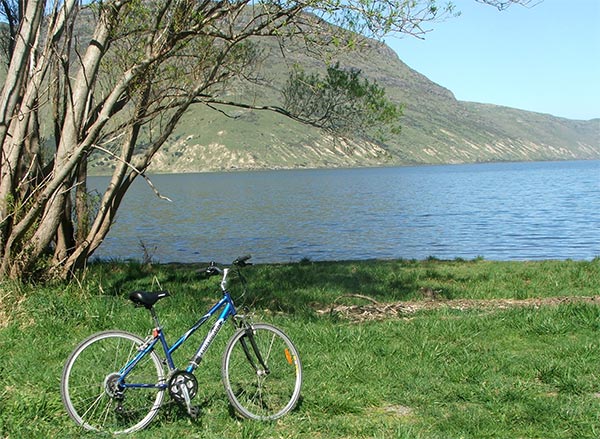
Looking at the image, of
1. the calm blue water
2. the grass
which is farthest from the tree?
the calm blue water

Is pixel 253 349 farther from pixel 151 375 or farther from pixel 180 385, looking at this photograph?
pixel 151 375

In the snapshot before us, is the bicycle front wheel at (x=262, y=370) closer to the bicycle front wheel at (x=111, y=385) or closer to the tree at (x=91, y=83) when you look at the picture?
the bicycle front wheel at (x=111, y=385)

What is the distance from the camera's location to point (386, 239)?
156 feet

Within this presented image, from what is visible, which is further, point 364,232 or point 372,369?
point 364,232

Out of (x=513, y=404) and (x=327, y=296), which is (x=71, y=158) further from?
(x=513, y=404)

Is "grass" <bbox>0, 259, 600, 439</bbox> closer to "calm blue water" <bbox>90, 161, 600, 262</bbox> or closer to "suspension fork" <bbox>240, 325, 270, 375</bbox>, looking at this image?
"suspension fork" <bbox>240, 325, 270, 375</bbox>

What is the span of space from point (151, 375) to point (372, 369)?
308 cm

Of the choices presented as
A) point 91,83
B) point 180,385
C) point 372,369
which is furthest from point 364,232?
point 180,385

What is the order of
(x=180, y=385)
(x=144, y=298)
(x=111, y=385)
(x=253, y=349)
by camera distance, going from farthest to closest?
(x=253, y=349), (x=180, y=385), (x=111, y=385), (x=144, y=298)

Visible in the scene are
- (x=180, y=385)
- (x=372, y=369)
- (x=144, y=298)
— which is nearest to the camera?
(x=144, y=298)

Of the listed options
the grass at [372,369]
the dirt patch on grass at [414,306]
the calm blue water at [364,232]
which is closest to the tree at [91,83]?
the grass at [372,369]

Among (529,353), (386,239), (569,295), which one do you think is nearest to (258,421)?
(529,353)

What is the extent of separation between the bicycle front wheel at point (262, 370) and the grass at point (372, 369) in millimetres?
203

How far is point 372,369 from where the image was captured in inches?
336
